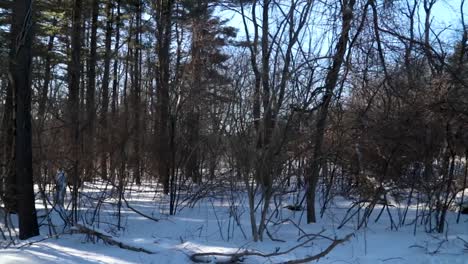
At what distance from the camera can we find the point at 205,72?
15.5 metres

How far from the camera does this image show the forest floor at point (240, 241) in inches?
257

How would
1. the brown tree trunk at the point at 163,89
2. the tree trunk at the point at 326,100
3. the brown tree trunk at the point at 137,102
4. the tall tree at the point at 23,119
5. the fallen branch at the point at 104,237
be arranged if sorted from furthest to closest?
the brown tree trunk at the point at 137,102 → the brown tree trunk at the point at 163,89 → the tree trunk at the point at 326,100 → the tall tree at the point at 23,119 → the fallen branch at the point at 104,237

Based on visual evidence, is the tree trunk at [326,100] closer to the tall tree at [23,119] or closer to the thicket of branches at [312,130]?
the thicket of branches at [312,130]

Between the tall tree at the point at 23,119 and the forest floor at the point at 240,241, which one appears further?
the tall tree at the point at 23,119

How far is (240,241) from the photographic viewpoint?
7785 mm

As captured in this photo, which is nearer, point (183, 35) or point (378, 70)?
point (378, 70)

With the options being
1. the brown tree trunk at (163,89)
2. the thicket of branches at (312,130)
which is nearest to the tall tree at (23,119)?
the thicket of branches at (312,130)

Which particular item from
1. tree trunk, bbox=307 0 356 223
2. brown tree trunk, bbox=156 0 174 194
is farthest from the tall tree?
tree trunk, bbox=307 0 356 223

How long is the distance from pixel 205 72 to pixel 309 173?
23.7 feet

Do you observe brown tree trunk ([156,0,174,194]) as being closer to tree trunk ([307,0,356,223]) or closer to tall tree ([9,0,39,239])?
tall tree ([9,0,39,239])

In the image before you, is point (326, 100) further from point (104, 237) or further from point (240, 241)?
point (104, 237)

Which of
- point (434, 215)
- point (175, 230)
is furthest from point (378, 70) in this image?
point (175, 230)

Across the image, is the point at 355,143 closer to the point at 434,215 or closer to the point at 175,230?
the point at 434,215

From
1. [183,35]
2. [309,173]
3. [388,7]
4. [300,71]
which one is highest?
[183,35]
